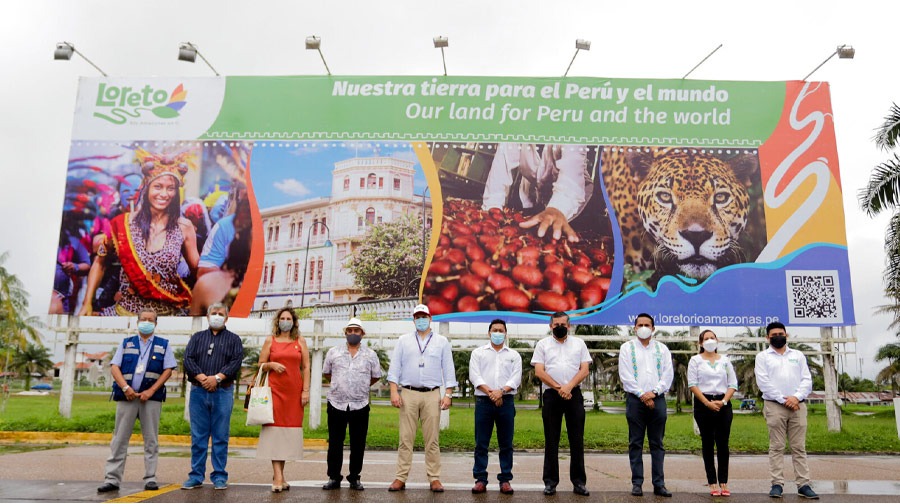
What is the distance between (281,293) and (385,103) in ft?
14.3

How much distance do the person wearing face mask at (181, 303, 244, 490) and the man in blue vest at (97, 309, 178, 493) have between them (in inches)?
12.6

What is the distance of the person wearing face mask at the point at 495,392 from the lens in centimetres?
621

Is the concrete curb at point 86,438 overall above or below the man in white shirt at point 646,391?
below

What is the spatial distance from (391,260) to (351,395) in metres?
7.22

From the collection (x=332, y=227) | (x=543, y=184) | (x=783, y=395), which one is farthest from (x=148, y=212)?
Result: (x=783, y=395)

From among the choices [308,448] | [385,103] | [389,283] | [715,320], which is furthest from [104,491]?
[715,320]

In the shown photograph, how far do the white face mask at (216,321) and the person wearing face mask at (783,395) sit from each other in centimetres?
497

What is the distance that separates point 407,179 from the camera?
544 inches

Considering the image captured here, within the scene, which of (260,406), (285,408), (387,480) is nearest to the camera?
(260,406)

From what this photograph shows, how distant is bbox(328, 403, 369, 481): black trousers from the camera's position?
6.20m

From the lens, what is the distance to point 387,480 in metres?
7.07

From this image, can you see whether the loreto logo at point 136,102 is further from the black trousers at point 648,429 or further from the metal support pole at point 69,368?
the black trousers at point 648,429

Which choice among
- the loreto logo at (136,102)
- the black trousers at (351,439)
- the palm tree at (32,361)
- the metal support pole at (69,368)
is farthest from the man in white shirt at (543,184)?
the palm tree at (32,361)

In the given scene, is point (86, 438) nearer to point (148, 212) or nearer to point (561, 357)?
point (148, 212)
